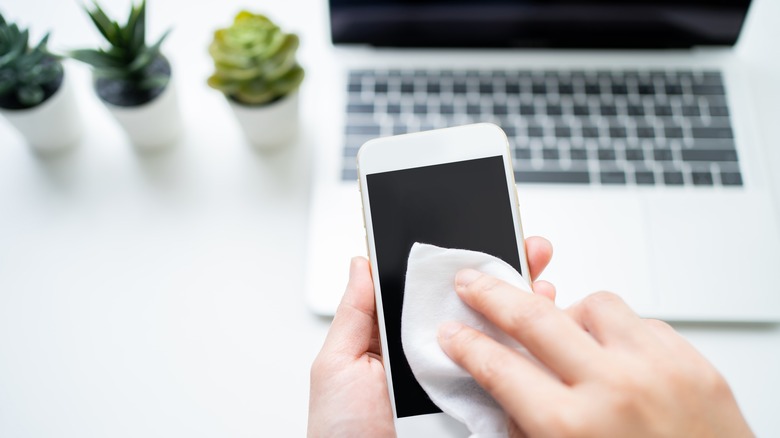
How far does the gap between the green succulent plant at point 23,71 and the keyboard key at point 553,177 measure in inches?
17.8

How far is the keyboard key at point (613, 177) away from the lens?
0.61 metres

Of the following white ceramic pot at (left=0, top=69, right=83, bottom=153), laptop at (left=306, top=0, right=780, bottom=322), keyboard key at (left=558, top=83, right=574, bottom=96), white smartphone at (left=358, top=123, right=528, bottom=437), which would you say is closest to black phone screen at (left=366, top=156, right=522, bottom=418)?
white smartphone at (left=358, top=123, right=528, bottom=437)

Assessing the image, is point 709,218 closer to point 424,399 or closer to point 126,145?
point 424,399

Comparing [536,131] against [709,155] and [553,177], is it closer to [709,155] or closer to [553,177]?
[553,177]

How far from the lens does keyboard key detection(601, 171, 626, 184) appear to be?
0.61m

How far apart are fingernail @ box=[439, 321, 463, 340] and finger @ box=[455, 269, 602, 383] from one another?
0.02 m

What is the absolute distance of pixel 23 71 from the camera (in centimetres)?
58

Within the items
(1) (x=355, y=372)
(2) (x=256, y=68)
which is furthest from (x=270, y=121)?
(1) (x=355, y=372)

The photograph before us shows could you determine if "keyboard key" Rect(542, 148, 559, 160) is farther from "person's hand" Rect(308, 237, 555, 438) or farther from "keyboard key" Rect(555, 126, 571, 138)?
"person's hand" Rect(308, 237, 555, 438)

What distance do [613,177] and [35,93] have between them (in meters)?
0.55

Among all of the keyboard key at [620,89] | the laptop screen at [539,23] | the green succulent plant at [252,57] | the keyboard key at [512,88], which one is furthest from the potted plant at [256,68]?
the keyboard key at [620,89]

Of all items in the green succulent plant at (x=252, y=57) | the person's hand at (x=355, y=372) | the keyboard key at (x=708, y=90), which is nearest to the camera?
the person's hand at (x=355, y=372)

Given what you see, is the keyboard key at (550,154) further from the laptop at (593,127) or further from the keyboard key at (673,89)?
the keyboard key at (673,89)

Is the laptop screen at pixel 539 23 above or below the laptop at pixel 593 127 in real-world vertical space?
above
